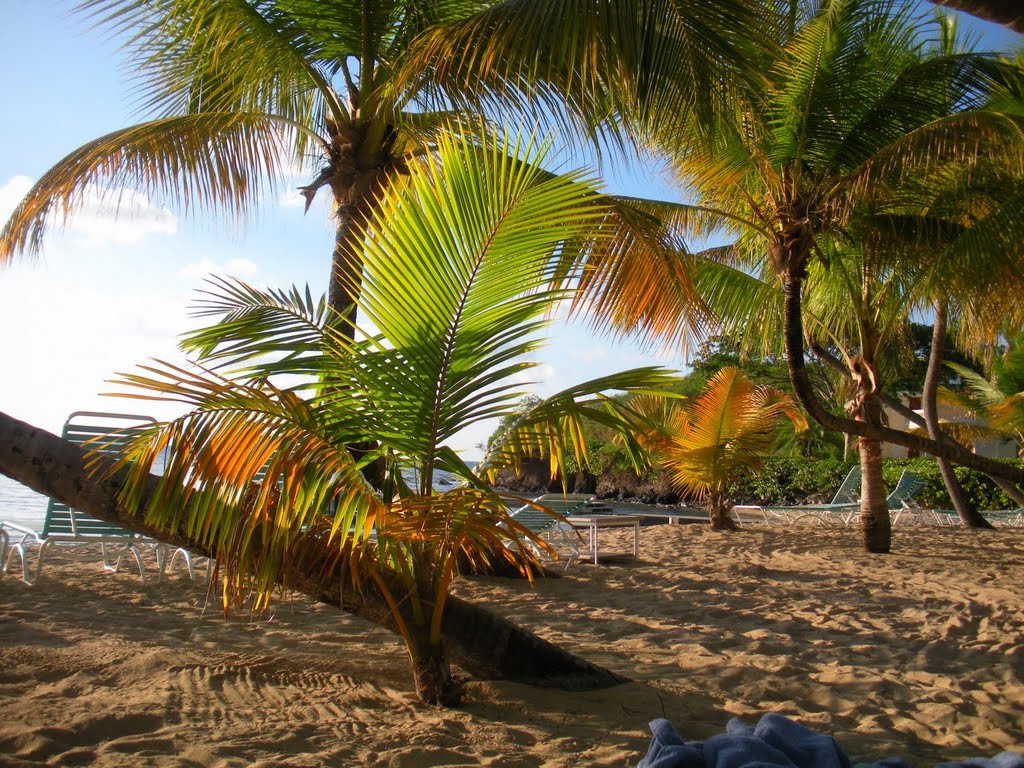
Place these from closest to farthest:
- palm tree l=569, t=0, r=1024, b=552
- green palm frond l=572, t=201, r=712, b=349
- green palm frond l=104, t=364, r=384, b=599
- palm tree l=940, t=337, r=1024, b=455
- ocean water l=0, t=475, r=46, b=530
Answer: green palm frond l=104, t=364, r=384, b=599, green palm frond l=572, t=201, r=712, b=349, palm tree l=569, t=0, r=1024, b=552, palm tree l=940, t=337, r=1024, b=455, ocean water l=0, t=475, r=46, b=530

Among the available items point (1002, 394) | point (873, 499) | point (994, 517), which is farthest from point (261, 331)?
point (1002, 394)

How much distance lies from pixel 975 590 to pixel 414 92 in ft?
18.4

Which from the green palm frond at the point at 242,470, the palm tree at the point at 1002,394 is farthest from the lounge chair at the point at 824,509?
the green palm frond at the point at 242,470

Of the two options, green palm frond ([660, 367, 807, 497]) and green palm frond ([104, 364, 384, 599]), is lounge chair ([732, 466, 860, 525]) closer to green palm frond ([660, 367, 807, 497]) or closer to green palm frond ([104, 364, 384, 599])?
green palm frond ([660, 367, 807, 497])

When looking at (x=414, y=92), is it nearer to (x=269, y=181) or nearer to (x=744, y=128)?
(x=269, y=181)

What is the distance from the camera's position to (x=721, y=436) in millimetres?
10945

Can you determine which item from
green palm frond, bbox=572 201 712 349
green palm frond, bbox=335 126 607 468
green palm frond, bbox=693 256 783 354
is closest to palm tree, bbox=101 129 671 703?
green palm frond, bbox=335 126 607 468

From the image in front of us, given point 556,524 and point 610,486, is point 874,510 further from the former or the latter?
point 610,486

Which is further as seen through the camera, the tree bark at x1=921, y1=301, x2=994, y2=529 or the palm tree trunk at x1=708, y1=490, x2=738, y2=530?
the palm tree trunk at x1=708, y1=490, x2=738, y2=530

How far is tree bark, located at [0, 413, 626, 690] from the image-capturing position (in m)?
2.87

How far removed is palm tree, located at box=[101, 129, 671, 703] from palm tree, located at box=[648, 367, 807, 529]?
799cm

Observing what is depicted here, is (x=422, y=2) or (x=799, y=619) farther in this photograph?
(x=422, y=2)

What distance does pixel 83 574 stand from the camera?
579cm

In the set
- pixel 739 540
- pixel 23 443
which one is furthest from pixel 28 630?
pixel 739 540
